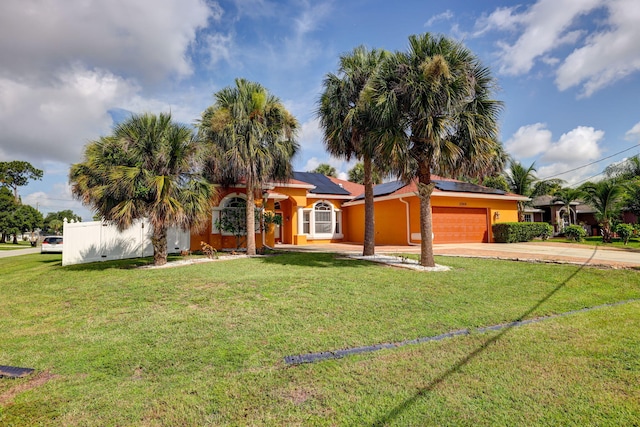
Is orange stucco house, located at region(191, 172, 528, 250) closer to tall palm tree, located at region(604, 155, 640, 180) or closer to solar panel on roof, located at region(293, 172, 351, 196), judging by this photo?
solar panel on roof, located at region(293, 172, 351, 196)

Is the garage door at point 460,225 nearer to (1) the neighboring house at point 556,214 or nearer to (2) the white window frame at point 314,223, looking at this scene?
(2) the white window frame at point 314,223

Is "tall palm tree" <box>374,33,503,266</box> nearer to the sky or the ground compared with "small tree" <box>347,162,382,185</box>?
nearer to the ground

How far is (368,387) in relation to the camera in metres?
3.47

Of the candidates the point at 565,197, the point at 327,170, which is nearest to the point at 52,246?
the point at 327,170

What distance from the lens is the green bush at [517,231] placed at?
2095 centimetres

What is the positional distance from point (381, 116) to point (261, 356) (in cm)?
846

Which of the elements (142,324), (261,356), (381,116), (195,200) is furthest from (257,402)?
(195,200)

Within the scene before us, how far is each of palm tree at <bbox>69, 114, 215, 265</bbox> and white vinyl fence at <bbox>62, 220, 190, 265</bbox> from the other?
271 centimetres

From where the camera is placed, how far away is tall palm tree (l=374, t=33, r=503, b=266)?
10.1 meters

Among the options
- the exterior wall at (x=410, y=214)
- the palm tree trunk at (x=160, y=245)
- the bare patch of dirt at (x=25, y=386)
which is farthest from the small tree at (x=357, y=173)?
the bare patch of dirt at (x=25, y=386)

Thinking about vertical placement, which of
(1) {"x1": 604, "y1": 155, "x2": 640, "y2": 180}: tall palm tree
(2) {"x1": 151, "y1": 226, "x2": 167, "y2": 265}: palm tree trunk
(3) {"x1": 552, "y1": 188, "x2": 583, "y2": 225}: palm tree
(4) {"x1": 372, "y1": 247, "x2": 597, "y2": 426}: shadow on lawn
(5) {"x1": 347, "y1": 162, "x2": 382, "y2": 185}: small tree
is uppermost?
(5) {"x1": 347, "y1": 162, "x2": 382, "y2": 185}: small tree

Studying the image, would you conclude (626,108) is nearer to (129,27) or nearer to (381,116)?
(381,116)

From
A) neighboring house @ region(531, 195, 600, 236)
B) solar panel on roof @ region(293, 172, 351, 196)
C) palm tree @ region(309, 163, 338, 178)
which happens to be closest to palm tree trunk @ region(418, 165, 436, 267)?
solar panel on roof @ region(293, 172, 351, 196)

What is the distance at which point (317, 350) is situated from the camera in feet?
14.8
